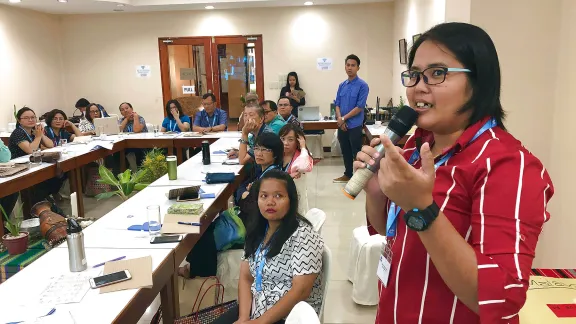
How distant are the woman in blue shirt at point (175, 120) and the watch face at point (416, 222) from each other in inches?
245

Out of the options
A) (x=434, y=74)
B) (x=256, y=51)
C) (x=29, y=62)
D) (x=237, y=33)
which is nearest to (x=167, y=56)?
(x=237, y=33)

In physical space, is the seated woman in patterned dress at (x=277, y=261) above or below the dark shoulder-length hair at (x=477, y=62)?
below

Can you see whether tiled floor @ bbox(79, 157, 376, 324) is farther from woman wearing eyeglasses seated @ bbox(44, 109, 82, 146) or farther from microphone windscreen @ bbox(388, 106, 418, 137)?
microphone windscreen @ bbox(388, 106, 418, 137)

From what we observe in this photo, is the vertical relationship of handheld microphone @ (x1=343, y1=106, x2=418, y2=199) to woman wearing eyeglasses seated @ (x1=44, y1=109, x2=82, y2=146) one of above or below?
above

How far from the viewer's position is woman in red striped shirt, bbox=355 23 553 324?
721mm

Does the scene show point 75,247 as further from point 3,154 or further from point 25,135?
point 25,135

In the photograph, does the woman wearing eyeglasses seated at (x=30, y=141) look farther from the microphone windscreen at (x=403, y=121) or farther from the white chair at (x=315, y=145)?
the microphone windscreen at (x=403, y=121)

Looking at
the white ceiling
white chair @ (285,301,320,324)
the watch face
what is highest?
the white ceiling

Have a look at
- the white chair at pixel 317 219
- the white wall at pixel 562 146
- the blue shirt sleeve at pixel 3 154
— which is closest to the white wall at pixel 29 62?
the blue shirt sleeve at pixel 3 154

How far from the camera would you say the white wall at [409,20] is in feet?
16.6

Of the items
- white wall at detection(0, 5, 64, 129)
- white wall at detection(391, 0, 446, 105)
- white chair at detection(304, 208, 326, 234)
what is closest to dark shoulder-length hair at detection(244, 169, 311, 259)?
white chair at detection(304, 208, 326, 234)

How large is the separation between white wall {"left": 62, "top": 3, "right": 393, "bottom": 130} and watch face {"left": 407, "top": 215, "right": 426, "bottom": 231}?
7.87 metres

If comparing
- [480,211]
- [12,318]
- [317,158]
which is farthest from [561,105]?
[317,158]

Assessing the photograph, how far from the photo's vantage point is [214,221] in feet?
A: 10.3
